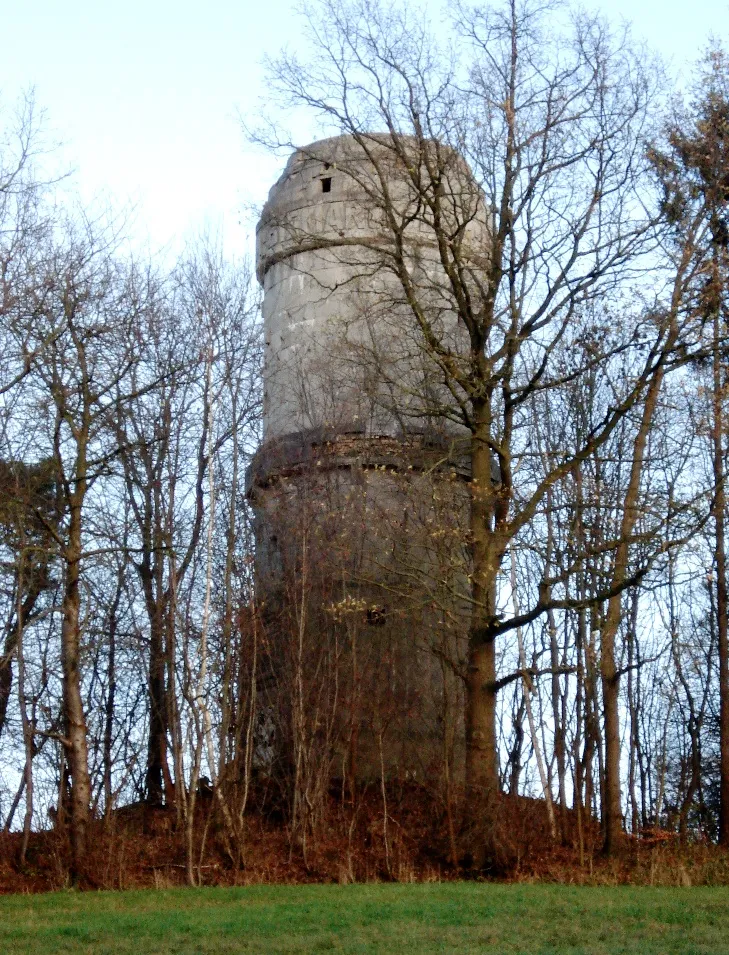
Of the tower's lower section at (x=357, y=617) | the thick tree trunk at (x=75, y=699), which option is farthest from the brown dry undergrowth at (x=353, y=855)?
the tower's lower section at (x=357, y=617)

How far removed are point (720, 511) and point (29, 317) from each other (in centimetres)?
883

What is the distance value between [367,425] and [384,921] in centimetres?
1122

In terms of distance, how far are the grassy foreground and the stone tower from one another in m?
4.37

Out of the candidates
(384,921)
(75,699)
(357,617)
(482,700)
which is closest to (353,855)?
(482,700)

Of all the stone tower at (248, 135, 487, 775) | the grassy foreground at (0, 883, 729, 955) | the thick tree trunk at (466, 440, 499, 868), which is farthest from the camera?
the stone tower at (248, 135, 487, 775)

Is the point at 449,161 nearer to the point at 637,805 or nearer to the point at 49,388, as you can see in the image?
the point at 49,388

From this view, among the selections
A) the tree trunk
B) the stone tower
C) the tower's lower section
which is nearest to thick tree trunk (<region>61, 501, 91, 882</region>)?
the tower's lower section

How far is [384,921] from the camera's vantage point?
9828 mm

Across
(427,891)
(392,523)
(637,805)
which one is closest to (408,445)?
(392,523)

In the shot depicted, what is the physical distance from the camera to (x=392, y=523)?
1738cm

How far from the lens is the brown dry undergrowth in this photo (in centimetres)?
1499

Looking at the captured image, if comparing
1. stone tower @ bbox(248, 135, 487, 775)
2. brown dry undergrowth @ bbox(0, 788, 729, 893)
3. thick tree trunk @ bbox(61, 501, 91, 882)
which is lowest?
brown dry undergrowth @ bbox(0, 788, 729, 893)

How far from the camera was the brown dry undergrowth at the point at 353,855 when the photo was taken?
49.2 ft

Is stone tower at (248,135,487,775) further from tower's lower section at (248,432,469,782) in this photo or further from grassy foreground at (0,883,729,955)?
grassy foreground at (0,883,729,955)
